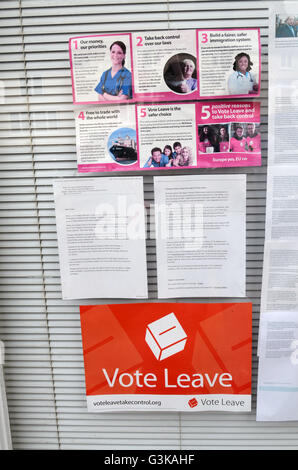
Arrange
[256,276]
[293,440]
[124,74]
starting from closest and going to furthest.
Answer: [124,74], [256,276], [293,440]

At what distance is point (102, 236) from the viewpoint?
1.47 m

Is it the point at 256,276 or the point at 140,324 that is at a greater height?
the point at 256,276

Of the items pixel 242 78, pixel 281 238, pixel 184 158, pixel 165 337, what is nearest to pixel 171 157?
pixel 184 158

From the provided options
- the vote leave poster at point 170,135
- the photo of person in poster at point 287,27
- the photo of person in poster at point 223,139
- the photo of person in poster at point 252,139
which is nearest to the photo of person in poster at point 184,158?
the vote leave poster at point 170,135

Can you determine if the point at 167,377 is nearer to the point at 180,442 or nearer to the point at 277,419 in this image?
the point at 180,442

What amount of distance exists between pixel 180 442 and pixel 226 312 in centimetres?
64

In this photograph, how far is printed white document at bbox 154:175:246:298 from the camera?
1429 millimetres

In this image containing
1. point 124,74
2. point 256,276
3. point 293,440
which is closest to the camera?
point 124,74

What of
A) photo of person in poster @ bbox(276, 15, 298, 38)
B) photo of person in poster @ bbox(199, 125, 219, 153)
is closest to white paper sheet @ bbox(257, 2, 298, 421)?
photo of person in poster @ bbox(276, 15, 298, 38)

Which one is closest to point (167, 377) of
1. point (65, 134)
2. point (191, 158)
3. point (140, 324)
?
point (140, 324)

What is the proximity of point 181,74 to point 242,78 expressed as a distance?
0.74ft

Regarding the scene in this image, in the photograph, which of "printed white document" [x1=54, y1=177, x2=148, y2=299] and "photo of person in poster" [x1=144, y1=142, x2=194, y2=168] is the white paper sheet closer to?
"photo of person in poster" [x1=144, y1=142, x2=194, y2=168]

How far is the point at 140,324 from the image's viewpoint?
5.00ft

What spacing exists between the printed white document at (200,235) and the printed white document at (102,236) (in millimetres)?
89
